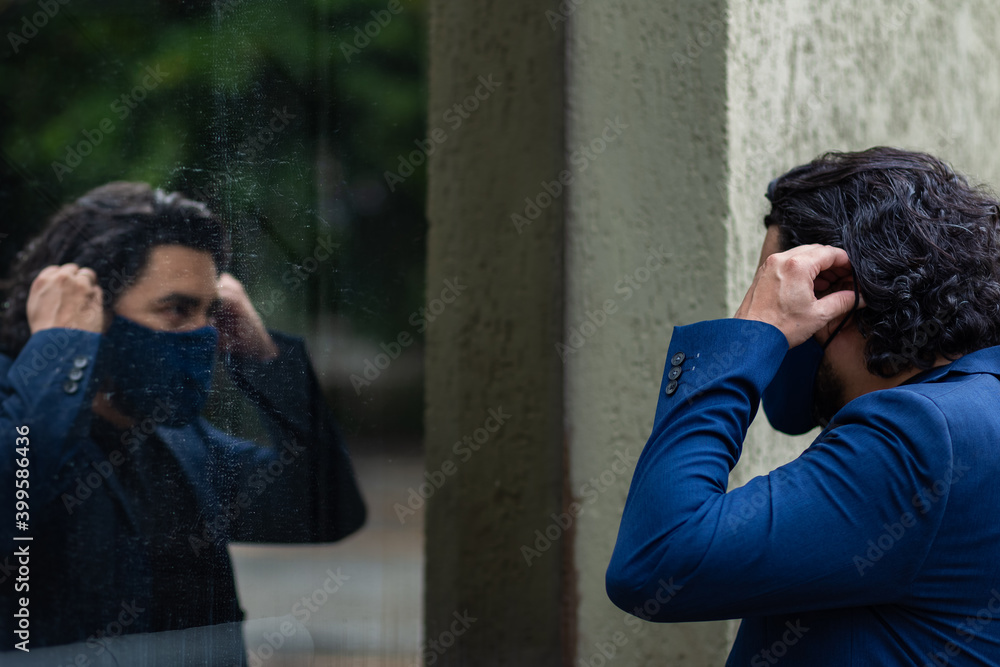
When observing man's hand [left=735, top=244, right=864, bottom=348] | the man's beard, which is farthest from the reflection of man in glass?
the man's beard

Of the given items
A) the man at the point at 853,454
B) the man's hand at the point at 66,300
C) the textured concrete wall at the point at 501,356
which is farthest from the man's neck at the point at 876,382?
the man's hand at the point at 66,300

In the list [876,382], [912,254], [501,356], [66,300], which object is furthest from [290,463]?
[912,254]

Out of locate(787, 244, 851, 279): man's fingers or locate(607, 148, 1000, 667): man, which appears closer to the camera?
locate(607, 148, 1000, 667): man

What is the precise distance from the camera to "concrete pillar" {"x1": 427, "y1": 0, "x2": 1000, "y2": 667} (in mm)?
2566

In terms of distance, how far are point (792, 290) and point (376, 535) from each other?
1.21 meters

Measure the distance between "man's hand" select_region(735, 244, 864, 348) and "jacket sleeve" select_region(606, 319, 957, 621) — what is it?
0.18 metres

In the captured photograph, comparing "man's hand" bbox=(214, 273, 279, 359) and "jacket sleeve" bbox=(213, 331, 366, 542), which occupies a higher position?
"man's hand" bbox=(214, 273, 279, 359)

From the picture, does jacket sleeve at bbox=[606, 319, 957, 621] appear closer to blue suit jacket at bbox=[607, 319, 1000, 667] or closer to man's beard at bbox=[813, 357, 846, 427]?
blue suit jacket at bbox=[607, 319, 1000, 667]

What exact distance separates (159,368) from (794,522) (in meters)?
1.13

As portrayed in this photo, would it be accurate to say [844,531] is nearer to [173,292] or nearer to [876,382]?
[876,382]

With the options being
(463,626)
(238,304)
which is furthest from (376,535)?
(238,304)

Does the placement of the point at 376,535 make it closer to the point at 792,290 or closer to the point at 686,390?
the point at 686,390

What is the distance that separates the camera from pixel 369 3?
222cm

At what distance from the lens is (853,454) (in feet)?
4.59
